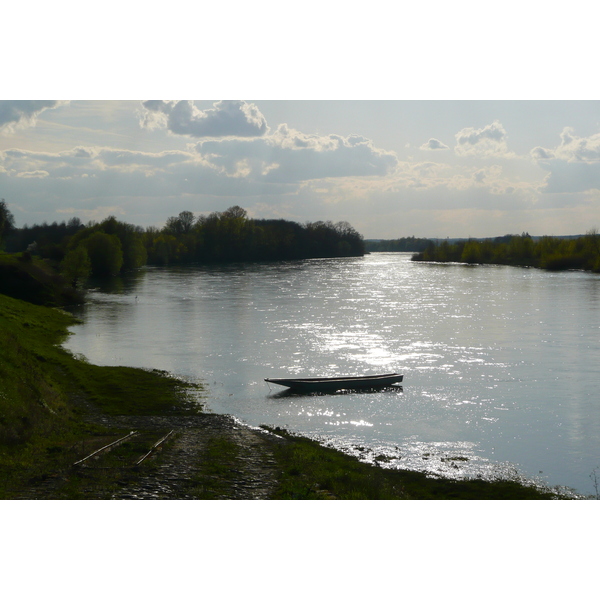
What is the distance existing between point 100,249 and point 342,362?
2711 inches

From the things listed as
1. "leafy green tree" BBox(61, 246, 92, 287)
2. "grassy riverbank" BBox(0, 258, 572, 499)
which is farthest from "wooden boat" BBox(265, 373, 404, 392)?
"leafy green tree" BBox(61, 246, 92, 287)

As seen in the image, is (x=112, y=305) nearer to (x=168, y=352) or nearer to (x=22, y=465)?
(x=168, y=352)

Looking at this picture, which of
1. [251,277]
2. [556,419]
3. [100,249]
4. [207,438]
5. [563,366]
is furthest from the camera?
[251,277]

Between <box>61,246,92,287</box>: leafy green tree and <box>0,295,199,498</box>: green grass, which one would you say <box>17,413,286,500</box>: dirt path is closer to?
<box>0,295,199,498</box>: green grass

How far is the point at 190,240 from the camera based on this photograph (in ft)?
436

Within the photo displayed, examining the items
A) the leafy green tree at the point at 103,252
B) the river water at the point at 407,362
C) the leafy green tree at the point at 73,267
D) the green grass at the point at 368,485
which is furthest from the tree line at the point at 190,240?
the green grass at the point at 368,485

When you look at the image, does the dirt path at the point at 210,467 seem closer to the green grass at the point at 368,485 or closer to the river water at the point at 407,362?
the green grass at the point at 368,485

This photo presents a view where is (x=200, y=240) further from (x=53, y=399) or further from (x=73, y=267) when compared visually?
(x=53, y=399)

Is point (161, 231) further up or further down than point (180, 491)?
further up

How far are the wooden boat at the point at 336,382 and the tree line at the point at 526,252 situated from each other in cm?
9840

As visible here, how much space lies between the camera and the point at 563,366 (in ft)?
98.2

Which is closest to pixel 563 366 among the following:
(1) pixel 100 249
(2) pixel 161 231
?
(1) pixel 100 249

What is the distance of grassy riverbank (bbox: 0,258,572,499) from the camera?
1295 cm

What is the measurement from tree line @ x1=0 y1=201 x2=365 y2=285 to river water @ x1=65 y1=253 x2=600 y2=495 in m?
28.1
